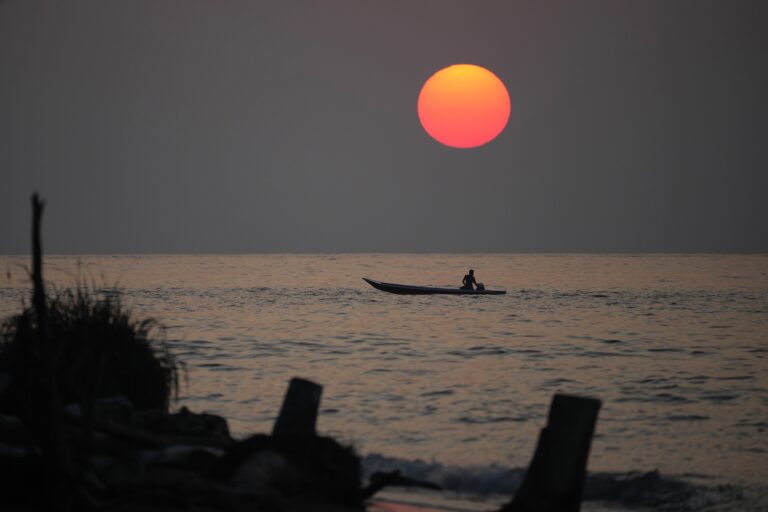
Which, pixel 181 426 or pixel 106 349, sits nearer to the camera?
pixel 181 426

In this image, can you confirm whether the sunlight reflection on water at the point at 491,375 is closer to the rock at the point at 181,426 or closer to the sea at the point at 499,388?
the sea at the point at 499,388

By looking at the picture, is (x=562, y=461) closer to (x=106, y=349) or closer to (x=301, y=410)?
(x=301, y=410)

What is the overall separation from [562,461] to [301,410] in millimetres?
3509

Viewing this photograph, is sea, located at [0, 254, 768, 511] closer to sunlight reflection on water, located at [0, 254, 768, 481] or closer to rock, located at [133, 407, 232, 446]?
sunlight reflection on water, located at [0, 254, 768, 481]

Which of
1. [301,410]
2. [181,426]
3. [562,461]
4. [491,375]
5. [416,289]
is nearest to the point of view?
[562,461]

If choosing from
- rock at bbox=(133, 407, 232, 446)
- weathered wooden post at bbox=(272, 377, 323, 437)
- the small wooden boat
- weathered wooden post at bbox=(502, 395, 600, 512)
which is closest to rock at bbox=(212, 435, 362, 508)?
weathered wooden post at bbox=(272, 377, 323, 437)

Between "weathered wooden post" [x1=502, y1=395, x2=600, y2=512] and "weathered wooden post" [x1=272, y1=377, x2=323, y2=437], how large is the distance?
2.93m

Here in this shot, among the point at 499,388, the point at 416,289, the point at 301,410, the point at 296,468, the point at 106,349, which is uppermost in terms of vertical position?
the point at 416,289

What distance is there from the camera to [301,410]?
10492 mm

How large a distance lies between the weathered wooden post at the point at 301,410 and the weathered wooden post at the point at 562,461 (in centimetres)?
293

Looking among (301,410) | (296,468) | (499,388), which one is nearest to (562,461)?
(296,468)

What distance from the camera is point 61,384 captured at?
11203 mm

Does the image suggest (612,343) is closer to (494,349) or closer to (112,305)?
(494,349)

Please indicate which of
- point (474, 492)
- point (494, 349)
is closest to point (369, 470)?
point (474, 492)
